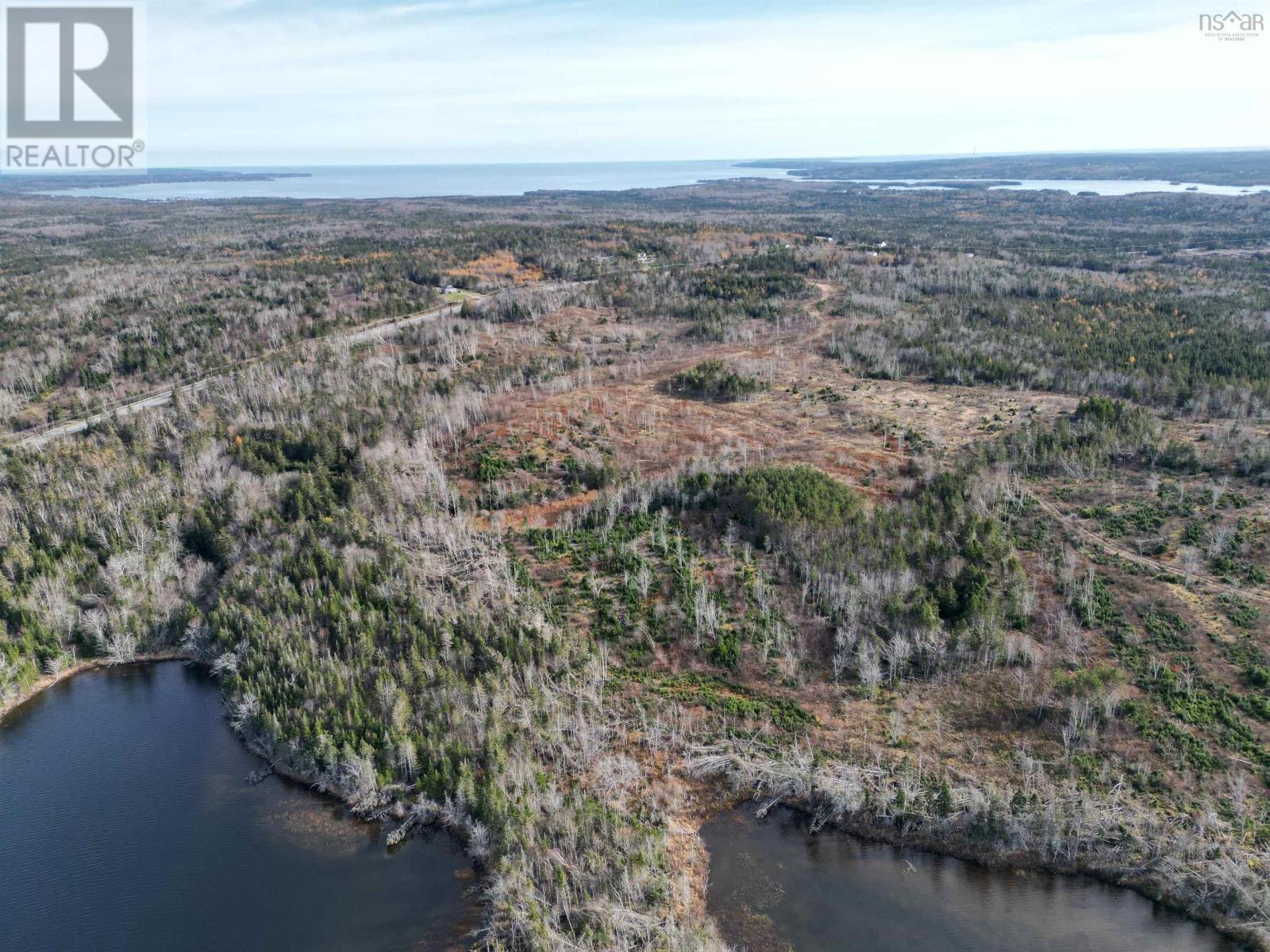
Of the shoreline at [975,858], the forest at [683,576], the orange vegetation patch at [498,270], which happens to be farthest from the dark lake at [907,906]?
the orange vegetation patch at [498,270]

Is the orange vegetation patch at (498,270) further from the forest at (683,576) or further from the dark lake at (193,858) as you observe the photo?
the dark lake at (193,858)

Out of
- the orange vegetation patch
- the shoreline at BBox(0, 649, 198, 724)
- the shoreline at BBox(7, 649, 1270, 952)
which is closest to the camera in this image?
the shoreline at BBox(7, 649, 1270, 952)

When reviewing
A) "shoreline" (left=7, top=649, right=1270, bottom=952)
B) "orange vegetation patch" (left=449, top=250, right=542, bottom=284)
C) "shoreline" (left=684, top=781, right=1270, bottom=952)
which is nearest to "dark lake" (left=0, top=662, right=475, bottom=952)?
"shoreline" (left=7, top=649, right=1270, bottom=952)

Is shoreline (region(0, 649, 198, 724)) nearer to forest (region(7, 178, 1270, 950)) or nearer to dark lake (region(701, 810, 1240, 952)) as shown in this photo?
forest (region(7, 178, 1270, 950))

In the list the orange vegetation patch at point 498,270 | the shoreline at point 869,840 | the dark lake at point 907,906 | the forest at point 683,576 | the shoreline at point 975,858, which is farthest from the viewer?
the orange vegetation patch at point 498,270

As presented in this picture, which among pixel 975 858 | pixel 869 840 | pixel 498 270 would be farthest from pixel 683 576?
pixel 498 270

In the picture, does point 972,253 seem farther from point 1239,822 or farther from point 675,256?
point 1239,822
